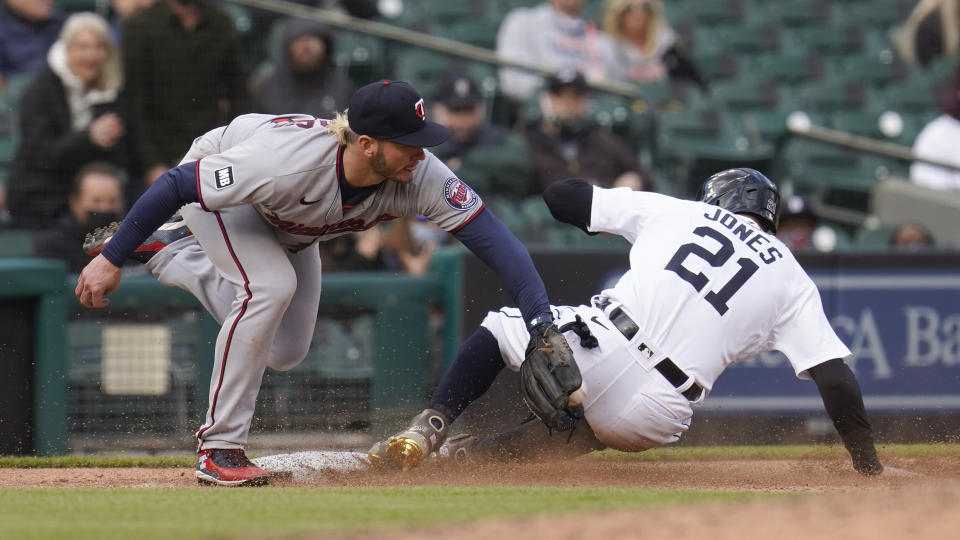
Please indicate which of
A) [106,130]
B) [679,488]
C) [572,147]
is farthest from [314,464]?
[572,147]

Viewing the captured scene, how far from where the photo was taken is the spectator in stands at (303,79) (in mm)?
7805

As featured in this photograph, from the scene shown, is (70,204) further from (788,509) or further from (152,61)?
(788,509)

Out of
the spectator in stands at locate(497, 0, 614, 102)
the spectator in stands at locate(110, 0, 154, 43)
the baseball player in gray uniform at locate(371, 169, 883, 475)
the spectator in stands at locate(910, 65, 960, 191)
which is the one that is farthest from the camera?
the spectator in stands at locate(910, 65, 960, 191)

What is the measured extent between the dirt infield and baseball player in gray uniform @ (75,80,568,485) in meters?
0.51

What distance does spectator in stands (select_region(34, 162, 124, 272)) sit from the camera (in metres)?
6.77

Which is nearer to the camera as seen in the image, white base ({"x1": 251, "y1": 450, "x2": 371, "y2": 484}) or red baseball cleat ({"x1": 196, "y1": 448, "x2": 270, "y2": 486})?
red baseball cleat ({"x1": 196, "y1": 448, "x2": 270, "y2": 486})

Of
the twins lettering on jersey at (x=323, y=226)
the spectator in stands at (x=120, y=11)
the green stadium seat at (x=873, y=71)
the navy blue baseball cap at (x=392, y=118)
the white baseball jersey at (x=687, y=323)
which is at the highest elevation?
the spectator in stands at (x=120, y=11)

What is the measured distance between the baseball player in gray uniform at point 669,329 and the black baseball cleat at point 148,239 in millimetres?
1146

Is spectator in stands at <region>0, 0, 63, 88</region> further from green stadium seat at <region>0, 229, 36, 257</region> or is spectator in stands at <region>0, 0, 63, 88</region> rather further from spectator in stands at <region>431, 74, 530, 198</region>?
spectator in stands at <region>431, 74, 530, 198</region>

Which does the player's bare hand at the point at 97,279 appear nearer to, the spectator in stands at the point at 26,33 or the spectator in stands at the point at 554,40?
the spectator in stands at the point at 26,33

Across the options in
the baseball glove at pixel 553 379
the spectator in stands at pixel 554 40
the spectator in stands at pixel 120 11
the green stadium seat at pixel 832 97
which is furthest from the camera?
the green stadium seat at pixel 832 97

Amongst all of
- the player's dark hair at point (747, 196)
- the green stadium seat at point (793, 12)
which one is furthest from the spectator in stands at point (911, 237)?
the green stadium seat at point (793, 12)

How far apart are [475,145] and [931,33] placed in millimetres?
4601

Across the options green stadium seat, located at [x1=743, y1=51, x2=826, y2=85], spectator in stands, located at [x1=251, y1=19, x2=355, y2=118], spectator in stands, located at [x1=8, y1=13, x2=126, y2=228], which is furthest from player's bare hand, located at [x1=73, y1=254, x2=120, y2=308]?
green stadium seat, located at [x1=743, y1=51, x2=826, y2=85]
